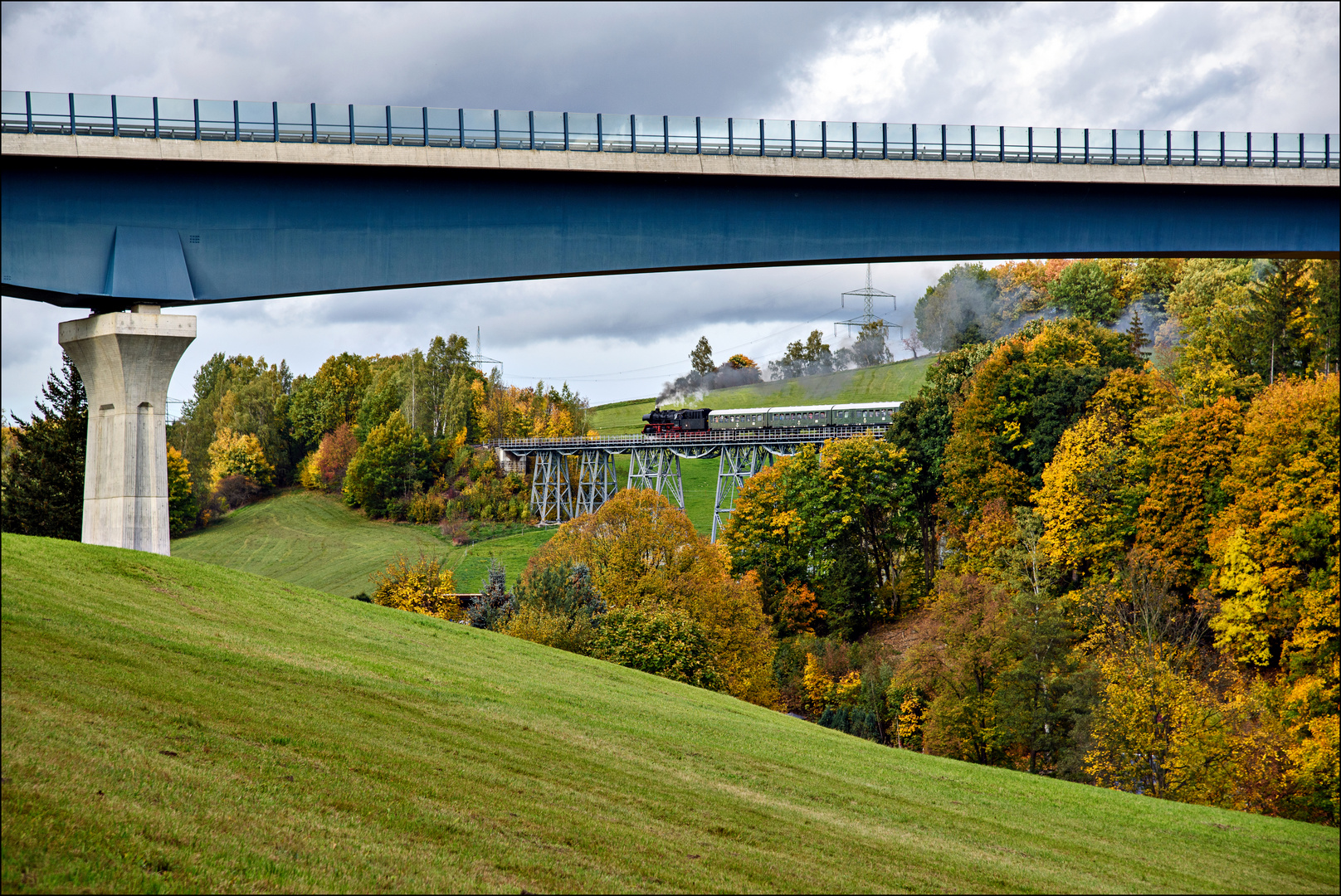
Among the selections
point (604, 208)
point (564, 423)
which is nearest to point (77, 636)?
point (604, 208)

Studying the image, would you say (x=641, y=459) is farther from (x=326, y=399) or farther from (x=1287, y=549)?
(x=1287, y=549)

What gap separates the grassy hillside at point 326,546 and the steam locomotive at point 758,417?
18.1m

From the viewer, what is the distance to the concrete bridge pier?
2942 centimetres

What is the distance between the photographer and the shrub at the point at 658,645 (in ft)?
144

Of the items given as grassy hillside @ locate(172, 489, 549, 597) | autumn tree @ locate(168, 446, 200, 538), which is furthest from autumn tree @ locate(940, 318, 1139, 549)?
autumn tree @ locate(168, 446, 200, 538)

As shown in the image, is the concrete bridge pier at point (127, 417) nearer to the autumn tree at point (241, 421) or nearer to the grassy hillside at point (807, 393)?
the autumn tree at point (241, 421)

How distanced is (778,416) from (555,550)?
5945 centimetres

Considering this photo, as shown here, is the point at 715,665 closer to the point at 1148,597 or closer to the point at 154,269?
the point at 1148,597

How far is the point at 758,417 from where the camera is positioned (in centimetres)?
11288

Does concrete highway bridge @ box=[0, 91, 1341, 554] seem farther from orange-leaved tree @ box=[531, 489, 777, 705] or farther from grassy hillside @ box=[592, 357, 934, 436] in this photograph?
grassy hillside @ box=[592, 357, 934, 436]

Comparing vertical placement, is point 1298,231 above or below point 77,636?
above

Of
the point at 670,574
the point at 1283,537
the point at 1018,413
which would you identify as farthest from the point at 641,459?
the point at 1283,537

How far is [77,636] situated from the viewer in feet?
58.5

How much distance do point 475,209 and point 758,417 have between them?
271 feet
